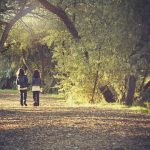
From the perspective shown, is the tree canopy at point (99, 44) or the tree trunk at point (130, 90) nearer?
the tree canopy at point (99, 44)

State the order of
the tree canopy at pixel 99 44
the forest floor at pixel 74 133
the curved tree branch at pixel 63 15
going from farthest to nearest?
the curved tree branch at pixel 63 15, the tree canopy at pixel 99 44, the forest floor at pixel 74 133

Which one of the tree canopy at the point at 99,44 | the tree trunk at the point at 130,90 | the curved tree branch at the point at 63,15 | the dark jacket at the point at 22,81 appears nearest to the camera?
the tree canopy at the point at 99,44

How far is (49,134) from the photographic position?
14820 millimetres

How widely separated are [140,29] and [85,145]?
10110mm

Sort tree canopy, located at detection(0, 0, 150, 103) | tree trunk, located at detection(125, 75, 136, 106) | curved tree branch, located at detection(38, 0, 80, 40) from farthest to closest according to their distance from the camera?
1. curved tree branch, located at detection(38, 0, 80, 40)
2. tree trunk, located at detection(125, 75, 136, 106)
3. tree canopy, located at detection(0, 0, 150, 103)

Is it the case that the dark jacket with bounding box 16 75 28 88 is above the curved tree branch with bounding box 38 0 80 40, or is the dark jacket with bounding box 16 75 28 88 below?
below

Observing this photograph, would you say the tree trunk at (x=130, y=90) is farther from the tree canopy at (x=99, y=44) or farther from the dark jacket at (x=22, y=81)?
the dark jacket at (x=22, y=81)

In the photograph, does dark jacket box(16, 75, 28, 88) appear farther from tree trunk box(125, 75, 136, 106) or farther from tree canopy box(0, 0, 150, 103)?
tree trunk box(125, 75, 136, 106)

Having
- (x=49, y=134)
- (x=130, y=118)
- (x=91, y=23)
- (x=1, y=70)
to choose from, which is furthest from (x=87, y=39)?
(x=1, y=70)

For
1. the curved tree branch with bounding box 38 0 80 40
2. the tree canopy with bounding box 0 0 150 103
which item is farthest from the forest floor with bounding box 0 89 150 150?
the curved tree branch with bounding box 38 0 80 40

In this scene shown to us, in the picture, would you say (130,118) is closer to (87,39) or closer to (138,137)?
(138,137)

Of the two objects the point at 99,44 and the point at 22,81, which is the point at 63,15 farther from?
the point at 22,81

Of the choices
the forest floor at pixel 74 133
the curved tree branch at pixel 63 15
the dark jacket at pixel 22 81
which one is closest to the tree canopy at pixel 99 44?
the curved tree branch at pixel 63 15

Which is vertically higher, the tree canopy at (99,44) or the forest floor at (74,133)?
the tree canopy at (99,44)
